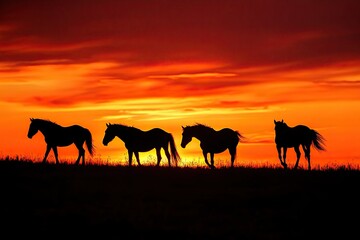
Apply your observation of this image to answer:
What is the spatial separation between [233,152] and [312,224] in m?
13.6

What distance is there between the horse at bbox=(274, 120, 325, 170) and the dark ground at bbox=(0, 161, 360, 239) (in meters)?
3.88

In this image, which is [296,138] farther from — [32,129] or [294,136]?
[32,129]

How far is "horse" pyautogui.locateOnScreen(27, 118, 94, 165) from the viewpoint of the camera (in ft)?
93.4

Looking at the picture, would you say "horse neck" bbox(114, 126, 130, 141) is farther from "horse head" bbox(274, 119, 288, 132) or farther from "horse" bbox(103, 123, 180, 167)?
"horse head" bbox(274, 119, 288, 132)

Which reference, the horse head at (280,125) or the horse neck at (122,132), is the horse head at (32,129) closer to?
the horse neck at (122,132)

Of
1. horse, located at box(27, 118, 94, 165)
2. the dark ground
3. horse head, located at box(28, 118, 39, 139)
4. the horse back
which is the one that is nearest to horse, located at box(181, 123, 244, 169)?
the horse back

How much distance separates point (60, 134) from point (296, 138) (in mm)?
11296

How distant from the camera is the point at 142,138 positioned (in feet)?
96.7

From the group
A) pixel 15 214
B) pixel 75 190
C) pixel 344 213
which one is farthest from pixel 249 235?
pixel 75 190

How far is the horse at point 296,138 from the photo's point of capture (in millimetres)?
28797

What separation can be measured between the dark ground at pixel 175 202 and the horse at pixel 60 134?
312 centimetres

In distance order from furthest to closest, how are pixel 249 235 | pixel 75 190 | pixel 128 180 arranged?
pixel 128 180
pixel 75 190
pixel 249 235

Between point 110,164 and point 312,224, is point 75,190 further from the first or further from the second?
point 312,224

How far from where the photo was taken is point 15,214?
53.1ft
